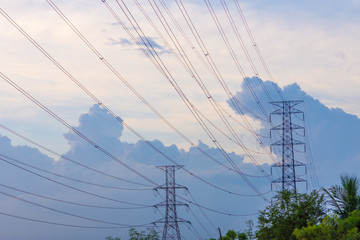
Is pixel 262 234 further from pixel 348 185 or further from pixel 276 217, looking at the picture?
pixel 348 185

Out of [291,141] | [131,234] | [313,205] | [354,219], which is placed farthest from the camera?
[291,141]

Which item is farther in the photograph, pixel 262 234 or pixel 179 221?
pixel 179 221

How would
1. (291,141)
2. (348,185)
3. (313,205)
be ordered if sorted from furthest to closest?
(291,141) < (348,185) < (313,205)

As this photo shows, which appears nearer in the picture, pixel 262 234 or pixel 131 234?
pixel 262 234

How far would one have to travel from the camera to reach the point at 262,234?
46.4 m

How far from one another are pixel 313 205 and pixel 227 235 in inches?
1110

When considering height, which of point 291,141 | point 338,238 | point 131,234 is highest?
point 291,141

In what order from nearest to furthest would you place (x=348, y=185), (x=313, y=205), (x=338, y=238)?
1. (x=338, y=238)
2. (x=313, y=205)
3. (x=348, y=185)

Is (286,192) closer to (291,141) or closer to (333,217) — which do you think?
(333,217)

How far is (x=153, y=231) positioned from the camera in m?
85.4

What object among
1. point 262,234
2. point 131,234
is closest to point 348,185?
point 262,234

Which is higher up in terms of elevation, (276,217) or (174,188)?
(174,188)

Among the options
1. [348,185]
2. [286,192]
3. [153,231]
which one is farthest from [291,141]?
[286,192]

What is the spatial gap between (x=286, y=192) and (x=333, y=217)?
8.00m
